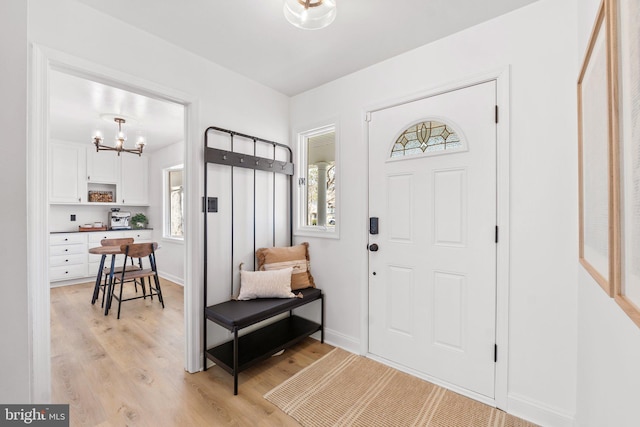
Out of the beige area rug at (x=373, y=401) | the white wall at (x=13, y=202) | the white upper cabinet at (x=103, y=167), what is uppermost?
the white upper cabinet at (x=103, y=167)

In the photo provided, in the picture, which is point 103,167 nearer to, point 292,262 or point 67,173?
point 67,173

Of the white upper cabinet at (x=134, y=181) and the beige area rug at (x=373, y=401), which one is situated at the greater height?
the white upper cabinet at (x=134, y=181)

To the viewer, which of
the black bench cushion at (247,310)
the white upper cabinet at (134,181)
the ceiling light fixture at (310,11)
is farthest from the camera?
the white upper cabinet at (134,181)

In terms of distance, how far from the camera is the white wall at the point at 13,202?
661 mm

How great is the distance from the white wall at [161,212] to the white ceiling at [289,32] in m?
2.25

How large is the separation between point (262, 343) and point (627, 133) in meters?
2.44

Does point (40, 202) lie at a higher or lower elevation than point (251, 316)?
higher

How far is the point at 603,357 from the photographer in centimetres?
92

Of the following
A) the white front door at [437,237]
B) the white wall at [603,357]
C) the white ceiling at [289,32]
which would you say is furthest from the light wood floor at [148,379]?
the white ceiling at [289,32]

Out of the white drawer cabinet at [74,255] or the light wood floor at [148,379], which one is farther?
the white drawer cabinet at [74,255]

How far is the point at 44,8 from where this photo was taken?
1511 millimetres

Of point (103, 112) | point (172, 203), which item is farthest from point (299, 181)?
point (172, 203)

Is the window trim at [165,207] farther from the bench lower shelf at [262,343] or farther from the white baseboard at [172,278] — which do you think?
the bench lower shelf at [262,343]

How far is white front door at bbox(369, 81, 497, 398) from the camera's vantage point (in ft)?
5.92
